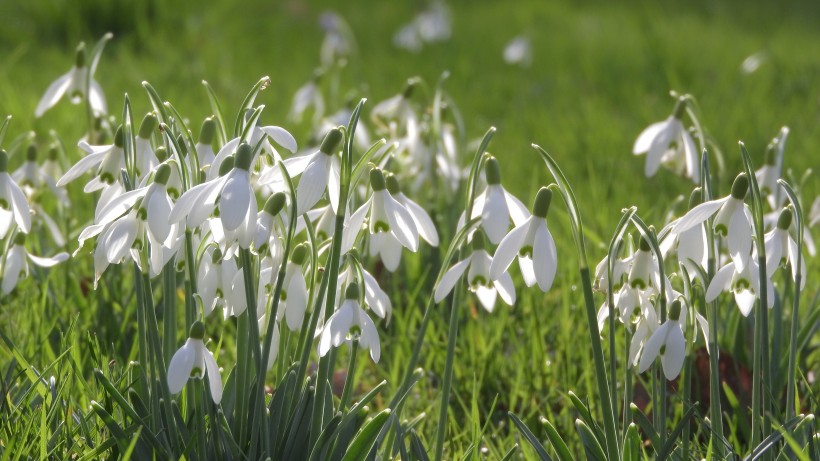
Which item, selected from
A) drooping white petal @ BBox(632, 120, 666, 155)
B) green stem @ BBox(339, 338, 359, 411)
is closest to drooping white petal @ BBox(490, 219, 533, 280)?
green stem @ BBox(339, 338, 359, 411)

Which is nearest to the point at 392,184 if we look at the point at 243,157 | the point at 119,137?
the point at 243,157

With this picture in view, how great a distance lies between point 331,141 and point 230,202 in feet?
0.56

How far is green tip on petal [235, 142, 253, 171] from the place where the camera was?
1122 mm

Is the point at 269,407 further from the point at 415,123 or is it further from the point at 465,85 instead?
the point at 465,85

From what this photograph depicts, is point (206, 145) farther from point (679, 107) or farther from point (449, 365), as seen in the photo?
point (679, 107)

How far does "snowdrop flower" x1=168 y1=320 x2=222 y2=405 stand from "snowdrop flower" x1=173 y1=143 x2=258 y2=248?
0.14 m

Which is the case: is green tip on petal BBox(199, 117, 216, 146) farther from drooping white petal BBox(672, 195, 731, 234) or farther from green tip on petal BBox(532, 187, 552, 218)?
drooping white petal BBox(672, 195, 731, 234)

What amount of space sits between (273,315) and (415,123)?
1.30 m

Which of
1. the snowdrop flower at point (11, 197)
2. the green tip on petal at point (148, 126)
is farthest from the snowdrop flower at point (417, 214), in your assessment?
the snowdrop flower at point (11, 197)

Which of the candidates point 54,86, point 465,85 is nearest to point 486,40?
point 465,85

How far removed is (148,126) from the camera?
1.43 metres

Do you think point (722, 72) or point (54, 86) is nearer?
point (54, 86)

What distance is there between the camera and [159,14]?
4.84m

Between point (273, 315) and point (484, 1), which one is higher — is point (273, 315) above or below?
below
